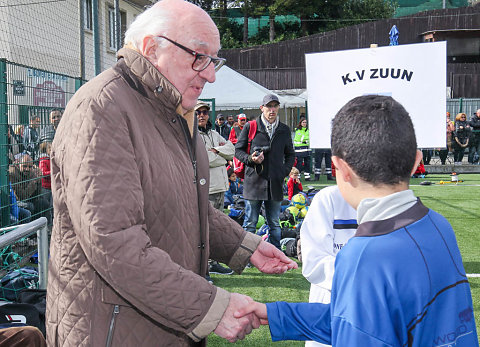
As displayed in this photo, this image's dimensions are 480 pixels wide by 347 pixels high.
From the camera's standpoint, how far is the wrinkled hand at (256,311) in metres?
1.82

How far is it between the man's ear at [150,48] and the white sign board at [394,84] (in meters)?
3.39

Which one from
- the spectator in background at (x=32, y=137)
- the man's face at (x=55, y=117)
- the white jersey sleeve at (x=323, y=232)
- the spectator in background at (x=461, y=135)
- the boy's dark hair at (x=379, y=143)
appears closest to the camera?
the boy's dark hair at (x=379, y=143)

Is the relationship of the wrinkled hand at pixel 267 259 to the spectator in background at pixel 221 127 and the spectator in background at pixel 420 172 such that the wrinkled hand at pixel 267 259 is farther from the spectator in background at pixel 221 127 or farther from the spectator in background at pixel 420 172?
the spectator in background at pixel 420 172

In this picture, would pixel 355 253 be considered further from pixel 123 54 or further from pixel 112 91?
pixel 123 54

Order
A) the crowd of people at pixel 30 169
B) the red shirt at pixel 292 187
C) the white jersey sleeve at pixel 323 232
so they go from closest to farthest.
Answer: the white jersey sleeve at pixel 323 232 < the crowd of people at pixel 30 169 < the red shirt at pixel 292 187

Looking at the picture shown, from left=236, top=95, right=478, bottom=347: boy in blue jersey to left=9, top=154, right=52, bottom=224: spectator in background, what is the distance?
404cm

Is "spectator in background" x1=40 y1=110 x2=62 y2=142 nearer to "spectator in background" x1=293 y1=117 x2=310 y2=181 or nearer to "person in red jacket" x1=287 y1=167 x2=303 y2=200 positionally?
"person in red jacket" x1=287 y1=167 x2=303 y2=200

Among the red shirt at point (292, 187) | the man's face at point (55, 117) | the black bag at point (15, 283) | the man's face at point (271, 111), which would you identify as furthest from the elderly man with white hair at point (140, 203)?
the red shirt at point (292, 187)

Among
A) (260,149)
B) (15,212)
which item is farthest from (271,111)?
(15,212)

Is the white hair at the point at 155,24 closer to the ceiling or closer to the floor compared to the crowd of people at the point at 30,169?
closer to the ceiling

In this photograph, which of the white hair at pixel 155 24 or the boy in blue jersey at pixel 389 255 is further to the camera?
the white hair at pixel 155 24

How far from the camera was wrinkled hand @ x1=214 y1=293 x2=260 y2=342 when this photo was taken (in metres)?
1.79

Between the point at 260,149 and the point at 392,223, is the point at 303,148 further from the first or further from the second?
the point at 392,223

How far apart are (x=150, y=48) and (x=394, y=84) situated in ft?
12.4
